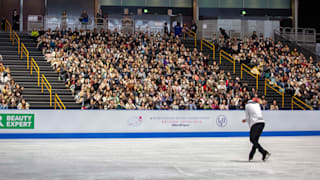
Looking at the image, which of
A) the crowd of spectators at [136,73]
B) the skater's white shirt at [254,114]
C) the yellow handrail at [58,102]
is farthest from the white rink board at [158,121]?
the skater's white shirt at [254,114]

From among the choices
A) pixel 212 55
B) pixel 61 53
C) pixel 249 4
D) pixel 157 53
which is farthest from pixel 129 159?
pixel 249 4

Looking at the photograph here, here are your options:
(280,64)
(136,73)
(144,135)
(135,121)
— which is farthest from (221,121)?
(280,64)

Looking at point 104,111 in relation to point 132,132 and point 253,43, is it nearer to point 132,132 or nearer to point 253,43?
point 132,132

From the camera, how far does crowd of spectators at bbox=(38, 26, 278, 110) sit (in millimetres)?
24938

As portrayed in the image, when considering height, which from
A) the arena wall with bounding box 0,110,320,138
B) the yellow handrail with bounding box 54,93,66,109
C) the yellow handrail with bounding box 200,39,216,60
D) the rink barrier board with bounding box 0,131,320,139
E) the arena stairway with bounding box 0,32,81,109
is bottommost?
the rink barrier board with bounding box 0,131,320,139

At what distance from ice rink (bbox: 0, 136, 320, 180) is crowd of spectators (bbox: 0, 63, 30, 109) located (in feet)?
19.3

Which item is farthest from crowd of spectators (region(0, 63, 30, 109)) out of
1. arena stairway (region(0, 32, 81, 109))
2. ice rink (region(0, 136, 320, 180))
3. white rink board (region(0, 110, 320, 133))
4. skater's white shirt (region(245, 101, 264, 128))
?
skater's white shirt (region(245, 101, 264, 128))

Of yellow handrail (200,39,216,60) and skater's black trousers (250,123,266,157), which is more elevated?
yellow handrail (200,39,216,60)

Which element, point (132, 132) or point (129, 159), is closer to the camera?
point (129, 159)

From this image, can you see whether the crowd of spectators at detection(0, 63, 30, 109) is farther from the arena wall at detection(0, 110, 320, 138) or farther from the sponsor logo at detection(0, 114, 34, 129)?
the arena wall at detection(0, 110, 320, 138)

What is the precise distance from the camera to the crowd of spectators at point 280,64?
98.4ft

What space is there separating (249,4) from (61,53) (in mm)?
21646

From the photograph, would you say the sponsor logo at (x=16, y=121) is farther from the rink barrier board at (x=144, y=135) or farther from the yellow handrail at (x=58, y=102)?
the yellow handrail at (x=58, y=102)

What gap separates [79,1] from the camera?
40250mm
